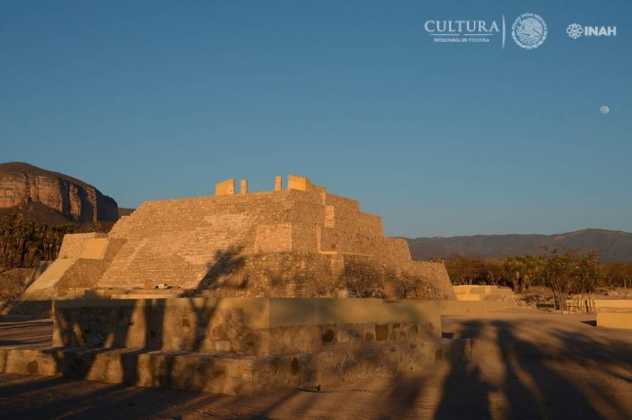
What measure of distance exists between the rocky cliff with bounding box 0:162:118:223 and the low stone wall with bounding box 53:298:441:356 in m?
87.7

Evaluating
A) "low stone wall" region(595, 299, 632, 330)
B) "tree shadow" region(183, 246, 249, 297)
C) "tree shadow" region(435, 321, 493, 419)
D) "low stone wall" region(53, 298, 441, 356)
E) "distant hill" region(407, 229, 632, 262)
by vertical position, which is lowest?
"tree shadow" region(435, 321, 493, 419)

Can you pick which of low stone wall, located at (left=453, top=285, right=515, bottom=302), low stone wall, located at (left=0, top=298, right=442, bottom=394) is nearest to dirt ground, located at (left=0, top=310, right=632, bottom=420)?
low stone wall, located at (left=0, top=298, right=442, bottom=394)

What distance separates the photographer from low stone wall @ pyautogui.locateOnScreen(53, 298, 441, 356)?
8016mm

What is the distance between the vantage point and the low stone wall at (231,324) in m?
8.02

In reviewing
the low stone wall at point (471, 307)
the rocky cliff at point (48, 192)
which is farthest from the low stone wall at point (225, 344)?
the rocky cliff at point (48, 192)

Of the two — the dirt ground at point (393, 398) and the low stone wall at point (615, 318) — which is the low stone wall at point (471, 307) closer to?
the low stone wall at point (615, 318)

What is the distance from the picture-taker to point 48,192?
101875 mm

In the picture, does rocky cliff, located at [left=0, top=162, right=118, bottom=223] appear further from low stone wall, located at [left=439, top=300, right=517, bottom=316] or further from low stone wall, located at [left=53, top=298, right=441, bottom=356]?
low stone wall, located at [left=53, top=298, right=441, bottom=356]

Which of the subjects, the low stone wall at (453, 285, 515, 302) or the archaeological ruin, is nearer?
the archaeological ruin

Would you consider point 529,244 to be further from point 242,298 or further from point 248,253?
point 242,298

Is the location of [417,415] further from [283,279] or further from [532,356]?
[283,279]

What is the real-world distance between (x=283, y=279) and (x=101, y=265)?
36.8ft

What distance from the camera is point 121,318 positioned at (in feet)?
29.9

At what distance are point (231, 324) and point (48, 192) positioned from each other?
101778 millimetres
